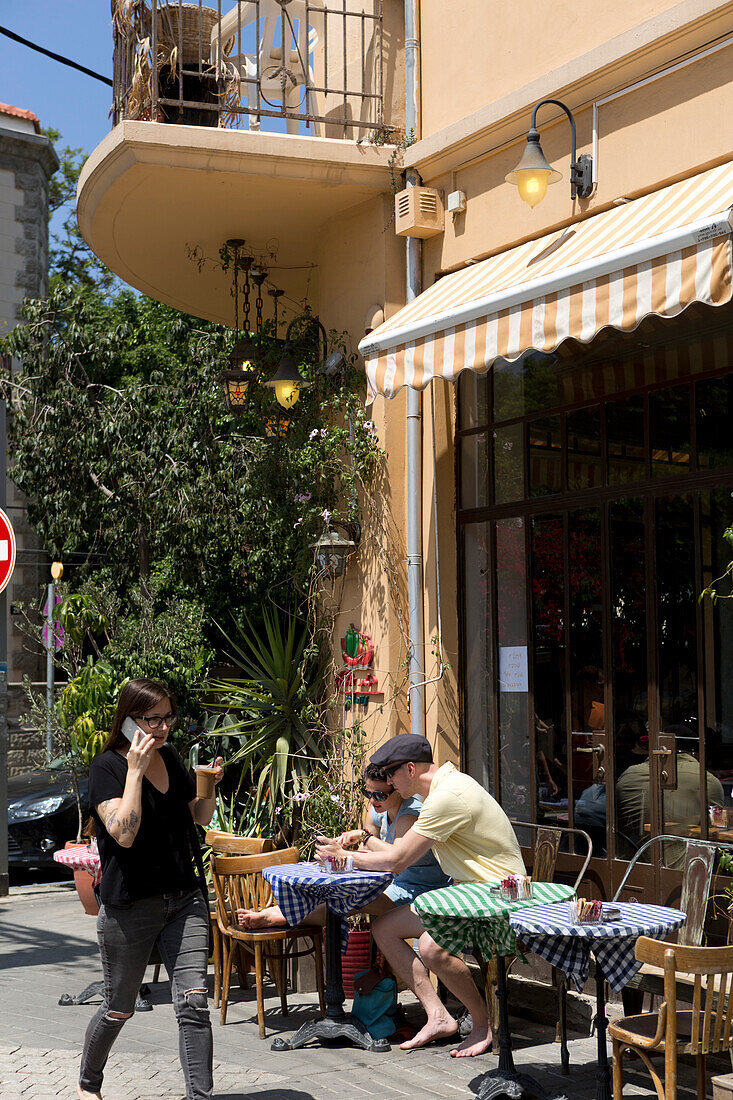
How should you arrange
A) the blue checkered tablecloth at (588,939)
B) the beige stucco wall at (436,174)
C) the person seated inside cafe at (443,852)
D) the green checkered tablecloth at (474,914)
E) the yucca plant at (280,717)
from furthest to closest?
the yucca plant at (280,717)
the beige stucco wall at (436,174)
the person seated inside cafe at (443,852)
the green checkered tablecloth at (474,914)
the blue checkered tablecloth at (588,939)

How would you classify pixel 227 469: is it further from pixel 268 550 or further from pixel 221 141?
pixel 221 141

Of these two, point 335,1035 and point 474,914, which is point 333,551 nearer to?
point 335,1035

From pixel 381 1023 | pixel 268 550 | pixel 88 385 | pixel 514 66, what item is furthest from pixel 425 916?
pixel 88 385

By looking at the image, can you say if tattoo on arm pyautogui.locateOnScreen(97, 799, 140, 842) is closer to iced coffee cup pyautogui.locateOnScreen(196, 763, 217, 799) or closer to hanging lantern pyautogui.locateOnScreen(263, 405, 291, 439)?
iced coffee cup pyautogui.locateOnScreen(196, 763, 217, 799)

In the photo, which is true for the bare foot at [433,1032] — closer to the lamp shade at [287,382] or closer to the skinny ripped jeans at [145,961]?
the skinny ripped jeans at [145,961]

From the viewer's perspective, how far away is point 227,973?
7047mm

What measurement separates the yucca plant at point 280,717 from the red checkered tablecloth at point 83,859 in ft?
4.54

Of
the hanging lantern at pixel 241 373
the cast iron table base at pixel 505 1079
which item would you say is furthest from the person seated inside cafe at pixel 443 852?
the hanging lantern at pixel 241 373

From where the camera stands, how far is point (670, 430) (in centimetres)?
695

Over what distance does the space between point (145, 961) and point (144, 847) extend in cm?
48

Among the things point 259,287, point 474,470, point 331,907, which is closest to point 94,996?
point 331,907

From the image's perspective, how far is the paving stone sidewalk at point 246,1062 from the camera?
18.3 feet

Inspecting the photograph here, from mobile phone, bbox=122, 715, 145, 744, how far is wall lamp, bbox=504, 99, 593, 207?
374 cm

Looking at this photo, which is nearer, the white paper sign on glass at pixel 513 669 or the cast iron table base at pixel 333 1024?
the cast iron table base at pixel 333 1024
